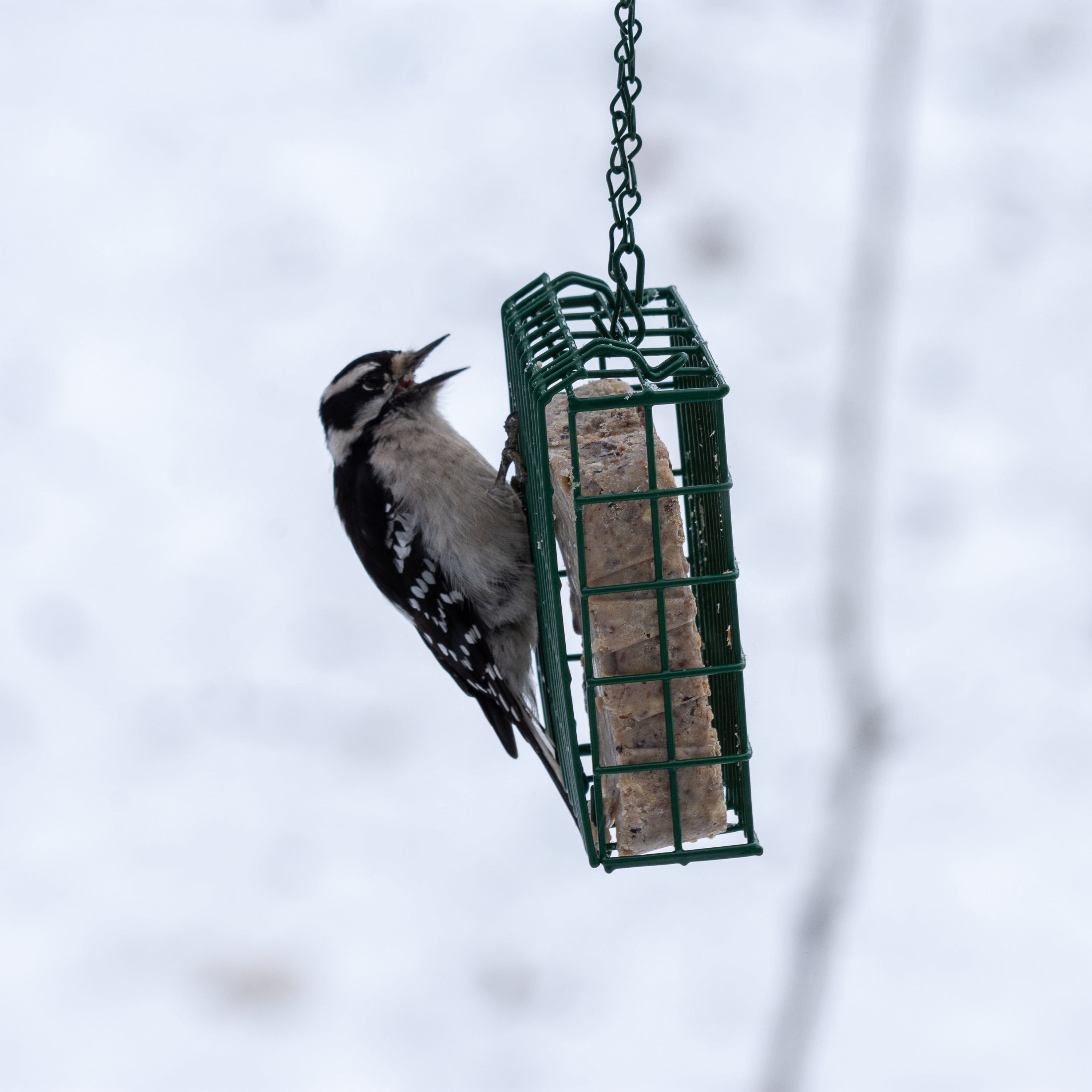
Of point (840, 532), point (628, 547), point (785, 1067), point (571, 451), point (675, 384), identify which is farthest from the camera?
point (675, 384)

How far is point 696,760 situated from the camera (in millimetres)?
2635

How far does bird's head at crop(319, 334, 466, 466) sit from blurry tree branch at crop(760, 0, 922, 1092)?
2.11m

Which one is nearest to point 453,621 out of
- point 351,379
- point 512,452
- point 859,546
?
point 512,452

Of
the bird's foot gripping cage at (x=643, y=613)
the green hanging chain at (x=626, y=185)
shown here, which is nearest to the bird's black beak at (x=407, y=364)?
the bird's foot gripping cage at (x=643, y=613)

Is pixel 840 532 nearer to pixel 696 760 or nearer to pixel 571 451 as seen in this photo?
pixel 571 451

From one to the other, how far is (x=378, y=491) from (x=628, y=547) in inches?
47.2

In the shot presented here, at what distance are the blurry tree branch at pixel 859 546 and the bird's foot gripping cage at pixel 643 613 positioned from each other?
0.69 m

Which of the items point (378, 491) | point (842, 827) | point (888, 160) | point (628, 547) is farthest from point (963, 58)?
point (842, 827)

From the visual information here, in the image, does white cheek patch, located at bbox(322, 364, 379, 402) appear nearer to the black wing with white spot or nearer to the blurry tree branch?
the black wing with white spot

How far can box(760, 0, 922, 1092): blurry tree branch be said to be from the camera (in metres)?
1.43

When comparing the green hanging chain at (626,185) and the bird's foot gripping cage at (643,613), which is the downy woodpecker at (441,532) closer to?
the bird's foot gripping cage at (643,613)

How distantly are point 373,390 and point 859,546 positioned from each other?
236 centimetres

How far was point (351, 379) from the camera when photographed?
3.72 m

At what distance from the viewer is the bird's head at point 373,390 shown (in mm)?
3699
